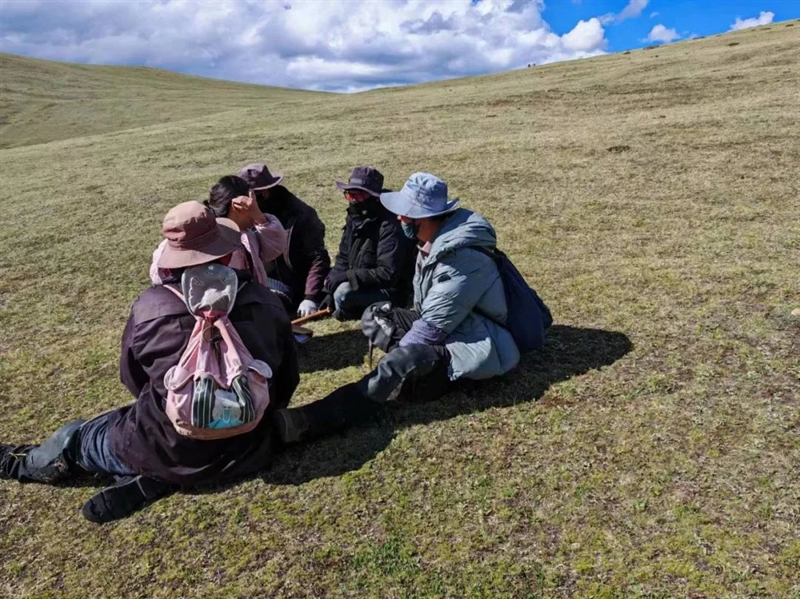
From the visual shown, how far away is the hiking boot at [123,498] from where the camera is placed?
156 inches

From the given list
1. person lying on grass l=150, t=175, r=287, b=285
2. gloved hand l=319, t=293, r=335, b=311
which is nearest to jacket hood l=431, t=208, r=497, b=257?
person lying on grass l=150, t=175, r=287, b=285

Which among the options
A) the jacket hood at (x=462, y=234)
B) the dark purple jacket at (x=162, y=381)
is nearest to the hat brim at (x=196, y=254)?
the dark purple jacket at (x=162, y=381)

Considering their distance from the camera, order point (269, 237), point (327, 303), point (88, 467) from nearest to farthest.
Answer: point (88, 467)
point (269, 237)
point (327, 303)

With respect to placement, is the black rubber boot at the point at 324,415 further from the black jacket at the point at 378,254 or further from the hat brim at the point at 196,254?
the black jacket at the point at 378,254

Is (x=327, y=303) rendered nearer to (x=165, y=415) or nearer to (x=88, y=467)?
(x=88, y=467)

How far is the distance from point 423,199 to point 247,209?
162 centimetres

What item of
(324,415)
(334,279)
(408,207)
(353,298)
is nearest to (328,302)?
(334,279)

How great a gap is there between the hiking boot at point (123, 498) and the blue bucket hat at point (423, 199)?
2444 mm

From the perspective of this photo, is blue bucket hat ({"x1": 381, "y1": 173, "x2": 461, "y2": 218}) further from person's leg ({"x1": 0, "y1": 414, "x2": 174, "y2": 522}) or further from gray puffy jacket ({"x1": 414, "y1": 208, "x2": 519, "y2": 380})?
person's leg ({"x1": 0, "y1": 414, "x2": 174, "y2": 522})

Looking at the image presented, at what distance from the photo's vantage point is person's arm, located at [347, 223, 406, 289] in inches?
259

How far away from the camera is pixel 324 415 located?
14.8 feet

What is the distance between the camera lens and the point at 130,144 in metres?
23.0

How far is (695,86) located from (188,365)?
20838 mm

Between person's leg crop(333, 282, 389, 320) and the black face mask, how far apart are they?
73cm
